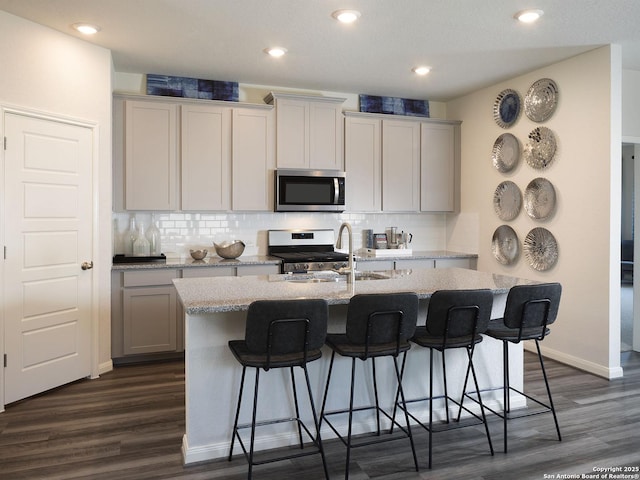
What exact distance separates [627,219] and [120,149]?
8.95 m

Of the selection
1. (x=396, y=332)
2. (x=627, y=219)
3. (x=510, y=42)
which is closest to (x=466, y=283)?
(x=396, y=332)

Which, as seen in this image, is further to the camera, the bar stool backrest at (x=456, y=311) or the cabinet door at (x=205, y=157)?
the cabinet door at (x=205, y=157)

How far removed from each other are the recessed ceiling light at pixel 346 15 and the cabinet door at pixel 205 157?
1.77 meters

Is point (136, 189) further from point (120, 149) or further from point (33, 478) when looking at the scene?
point (33, 478)

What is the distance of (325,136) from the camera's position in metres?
5.30

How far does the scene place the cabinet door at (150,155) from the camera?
4.66 m

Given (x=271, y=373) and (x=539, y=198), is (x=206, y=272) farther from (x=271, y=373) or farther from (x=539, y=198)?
(x=539, y=198)

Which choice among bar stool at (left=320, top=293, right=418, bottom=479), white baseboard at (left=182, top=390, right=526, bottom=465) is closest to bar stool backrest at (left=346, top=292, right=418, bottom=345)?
bar stool at (left=320, top=293, right=418, bottom=479)

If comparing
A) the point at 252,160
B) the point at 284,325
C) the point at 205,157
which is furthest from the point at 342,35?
the point at 284,325

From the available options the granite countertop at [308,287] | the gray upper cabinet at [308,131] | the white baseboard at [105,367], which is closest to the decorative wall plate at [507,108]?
the gray upper cabinet at [308,131]

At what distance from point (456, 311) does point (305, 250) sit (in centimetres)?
295

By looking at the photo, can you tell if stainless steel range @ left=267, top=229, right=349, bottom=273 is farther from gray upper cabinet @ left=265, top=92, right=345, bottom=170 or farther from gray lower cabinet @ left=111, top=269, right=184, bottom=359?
gray lower cabinet @ left=111, top=269, right=184, bottom=359

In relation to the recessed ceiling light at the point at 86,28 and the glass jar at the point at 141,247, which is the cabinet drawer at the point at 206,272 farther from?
the recessed ceiling light at the point at 86,28

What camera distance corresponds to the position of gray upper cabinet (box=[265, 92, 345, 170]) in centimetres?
512
